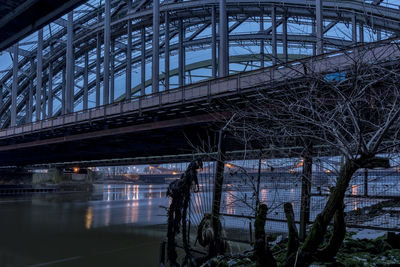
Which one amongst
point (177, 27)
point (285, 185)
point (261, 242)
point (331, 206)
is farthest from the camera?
point (177, 27)

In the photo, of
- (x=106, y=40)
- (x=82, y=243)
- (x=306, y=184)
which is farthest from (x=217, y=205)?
(x=106, y=40)

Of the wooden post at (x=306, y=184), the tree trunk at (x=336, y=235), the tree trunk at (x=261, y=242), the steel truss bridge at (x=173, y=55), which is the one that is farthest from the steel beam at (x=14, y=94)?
the tree trunk at (x=336, y=235)

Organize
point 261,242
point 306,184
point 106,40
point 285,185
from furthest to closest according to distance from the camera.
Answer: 1. point 106,40
2. point 285,185
3. point 306,184
4. point 261,242

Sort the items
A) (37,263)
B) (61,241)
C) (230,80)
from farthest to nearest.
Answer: (230,80), (61,241), (37,263)

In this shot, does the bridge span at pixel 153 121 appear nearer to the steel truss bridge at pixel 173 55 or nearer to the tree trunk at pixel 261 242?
the steel truss bridge at pixel 173 55

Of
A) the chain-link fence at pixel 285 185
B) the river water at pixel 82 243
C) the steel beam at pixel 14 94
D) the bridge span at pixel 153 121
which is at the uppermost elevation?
the steel beam at pixel 14 94

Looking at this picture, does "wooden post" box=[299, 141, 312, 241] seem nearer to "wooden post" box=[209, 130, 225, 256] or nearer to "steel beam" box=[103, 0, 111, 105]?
"wooden post" box=[209, 130, 225, 256]

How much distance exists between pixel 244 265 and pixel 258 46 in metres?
51.6

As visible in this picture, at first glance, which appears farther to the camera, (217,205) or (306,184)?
(217,205)

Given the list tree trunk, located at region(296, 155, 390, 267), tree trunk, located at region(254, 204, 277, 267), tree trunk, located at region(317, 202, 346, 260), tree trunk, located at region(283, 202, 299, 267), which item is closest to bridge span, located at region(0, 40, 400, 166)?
tree trunk, located at region(283, 202, 299, 267)

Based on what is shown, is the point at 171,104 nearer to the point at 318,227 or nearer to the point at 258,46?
the point at 318,227

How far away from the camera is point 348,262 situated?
6.17 m

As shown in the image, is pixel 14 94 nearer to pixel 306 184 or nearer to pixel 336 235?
pixel 306 184

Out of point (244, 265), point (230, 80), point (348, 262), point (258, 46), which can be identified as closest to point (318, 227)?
point (348, 262)
